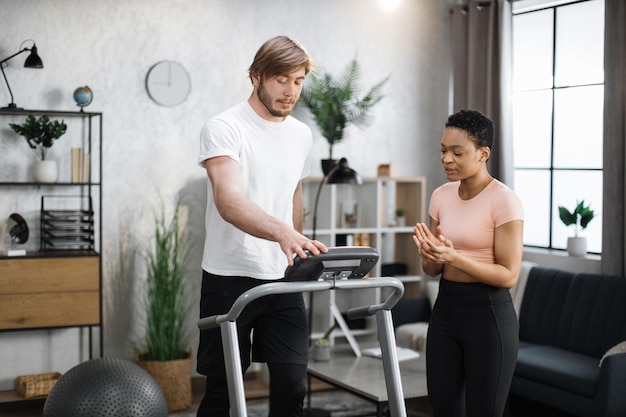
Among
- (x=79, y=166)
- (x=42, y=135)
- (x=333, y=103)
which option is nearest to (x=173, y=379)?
(x=79, y=166)

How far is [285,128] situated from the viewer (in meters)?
2.91

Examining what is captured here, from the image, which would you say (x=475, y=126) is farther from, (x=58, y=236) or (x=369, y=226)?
(x=369, y=226)

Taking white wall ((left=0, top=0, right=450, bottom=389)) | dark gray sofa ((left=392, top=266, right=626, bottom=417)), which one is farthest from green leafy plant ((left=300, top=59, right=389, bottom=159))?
dark gray sofa ((left=392, top=266, right=626, bottom=417))

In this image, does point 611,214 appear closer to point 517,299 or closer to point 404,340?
point 517,299

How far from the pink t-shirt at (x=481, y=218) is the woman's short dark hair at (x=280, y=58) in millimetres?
752

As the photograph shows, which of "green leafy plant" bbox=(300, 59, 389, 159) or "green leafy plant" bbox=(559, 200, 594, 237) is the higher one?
"green leafy plant" bbox=(300, 59, 389, 159)

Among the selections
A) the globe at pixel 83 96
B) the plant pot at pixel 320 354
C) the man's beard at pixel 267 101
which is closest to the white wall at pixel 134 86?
the globe at pixel 83 96

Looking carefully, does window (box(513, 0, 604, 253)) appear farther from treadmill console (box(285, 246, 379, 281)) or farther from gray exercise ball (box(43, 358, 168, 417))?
treadmill console (box(285, 246, 379, 281))

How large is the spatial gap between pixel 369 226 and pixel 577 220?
4.60 ft

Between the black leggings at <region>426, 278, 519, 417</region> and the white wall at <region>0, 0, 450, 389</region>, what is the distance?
2.91 meters

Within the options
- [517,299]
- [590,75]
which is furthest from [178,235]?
[590,75]

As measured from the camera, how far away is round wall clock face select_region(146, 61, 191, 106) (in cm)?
536

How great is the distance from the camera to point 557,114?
5688 mm

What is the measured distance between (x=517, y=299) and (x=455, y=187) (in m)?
2.45
